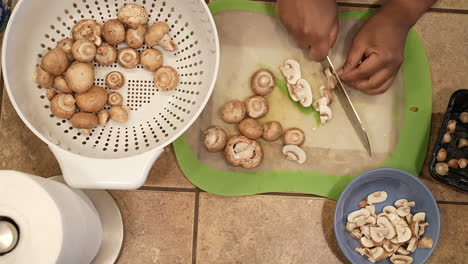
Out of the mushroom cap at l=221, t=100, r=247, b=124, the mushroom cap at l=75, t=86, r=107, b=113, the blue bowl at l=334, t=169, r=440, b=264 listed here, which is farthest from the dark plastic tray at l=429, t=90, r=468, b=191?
the mushroom cap at l=75, t=86, r=107, b=113

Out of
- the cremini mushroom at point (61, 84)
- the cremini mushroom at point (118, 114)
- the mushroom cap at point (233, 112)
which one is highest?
the cremini mushroom at point (61, 84)

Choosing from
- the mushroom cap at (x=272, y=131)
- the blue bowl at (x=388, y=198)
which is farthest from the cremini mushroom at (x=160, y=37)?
the blue bowl at (x=388, y=198)

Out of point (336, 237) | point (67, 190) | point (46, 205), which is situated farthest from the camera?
point (336, 237)

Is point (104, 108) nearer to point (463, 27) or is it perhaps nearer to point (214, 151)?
point (214, 151)

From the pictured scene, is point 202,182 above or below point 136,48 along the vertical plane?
below

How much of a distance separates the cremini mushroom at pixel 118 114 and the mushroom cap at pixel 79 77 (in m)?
0.06

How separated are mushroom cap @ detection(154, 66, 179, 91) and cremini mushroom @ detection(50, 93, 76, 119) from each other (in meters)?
0.14

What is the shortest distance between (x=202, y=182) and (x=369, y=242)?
12.1 inches

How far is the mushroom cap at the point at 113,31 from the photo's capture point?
750mm

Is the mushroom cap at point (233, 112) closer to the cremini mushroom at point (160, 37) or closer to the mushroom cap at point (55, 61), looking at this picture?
the cremini mushroom at point (160, 37)

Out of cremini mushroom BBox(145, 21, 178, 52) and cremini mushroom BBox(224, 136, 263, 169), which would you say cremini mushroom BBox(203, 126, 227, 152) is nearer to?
cremini mushroom BBox(224, 136, 263, 169)

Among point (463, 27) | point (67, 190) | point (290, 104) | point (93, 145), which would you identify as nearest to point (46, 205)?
point (67, 190)

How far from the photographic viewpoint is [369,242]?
0.79 m

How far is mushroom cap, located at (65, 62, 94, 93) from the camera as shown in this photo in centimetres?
72
